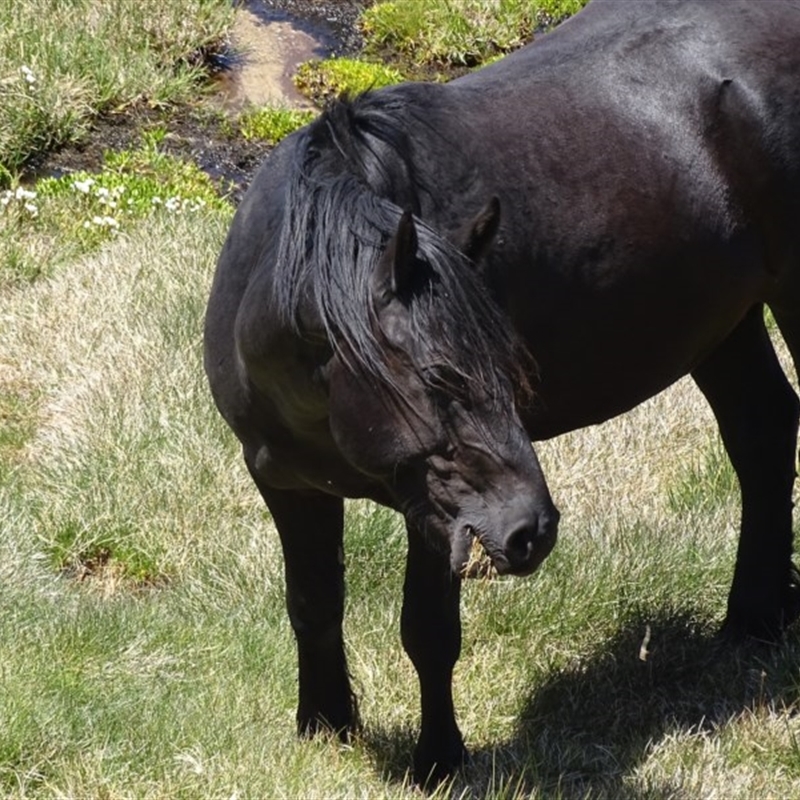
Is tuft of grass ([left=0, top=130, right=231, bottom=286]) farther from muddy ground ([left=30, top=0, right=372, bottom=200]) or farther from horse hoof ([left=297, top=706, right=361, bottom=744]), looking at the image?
horse hoof ([left=297, top=706, right=361, bottom=744])

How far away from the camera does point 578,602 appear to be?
16.4 feet

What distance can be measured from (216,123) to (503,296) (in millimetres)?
5844

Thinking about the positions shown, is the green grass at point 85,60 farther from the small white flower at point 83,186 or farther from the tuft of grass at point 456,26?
the tuft of grass at point 456,26

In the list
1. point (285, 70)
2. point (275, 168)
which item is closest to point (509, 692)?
point (275, 168)

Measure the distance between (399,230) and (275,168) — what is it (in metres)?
0.79

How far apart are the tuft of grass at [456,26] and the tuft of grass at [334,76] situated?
1.23 ft

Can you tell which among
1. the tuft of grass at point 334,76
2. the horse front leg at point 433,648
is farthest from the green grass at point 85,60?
the horse front leg at point 433,648

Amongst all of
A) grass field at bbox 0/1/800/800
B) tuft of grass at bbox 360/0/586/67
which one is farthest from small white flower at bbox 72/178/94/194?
tuft of grass at bbox 360/0/586/67

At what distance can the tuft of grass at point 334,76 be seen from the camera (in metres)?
9.77

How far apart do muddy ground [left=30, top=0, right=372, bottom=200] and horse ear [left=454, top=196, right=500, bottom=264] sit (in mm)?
5575

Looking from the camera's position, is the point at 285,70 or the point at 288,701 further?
the point at 285,70

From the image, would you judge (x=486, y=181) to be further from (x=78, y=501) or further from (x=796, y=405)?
(x=78, y=501)

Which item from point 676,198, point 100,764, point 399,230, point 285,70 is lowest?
point 285,70

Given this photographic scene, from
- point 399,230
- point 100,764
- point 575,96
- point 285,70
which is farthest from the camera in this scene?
point 285,70
